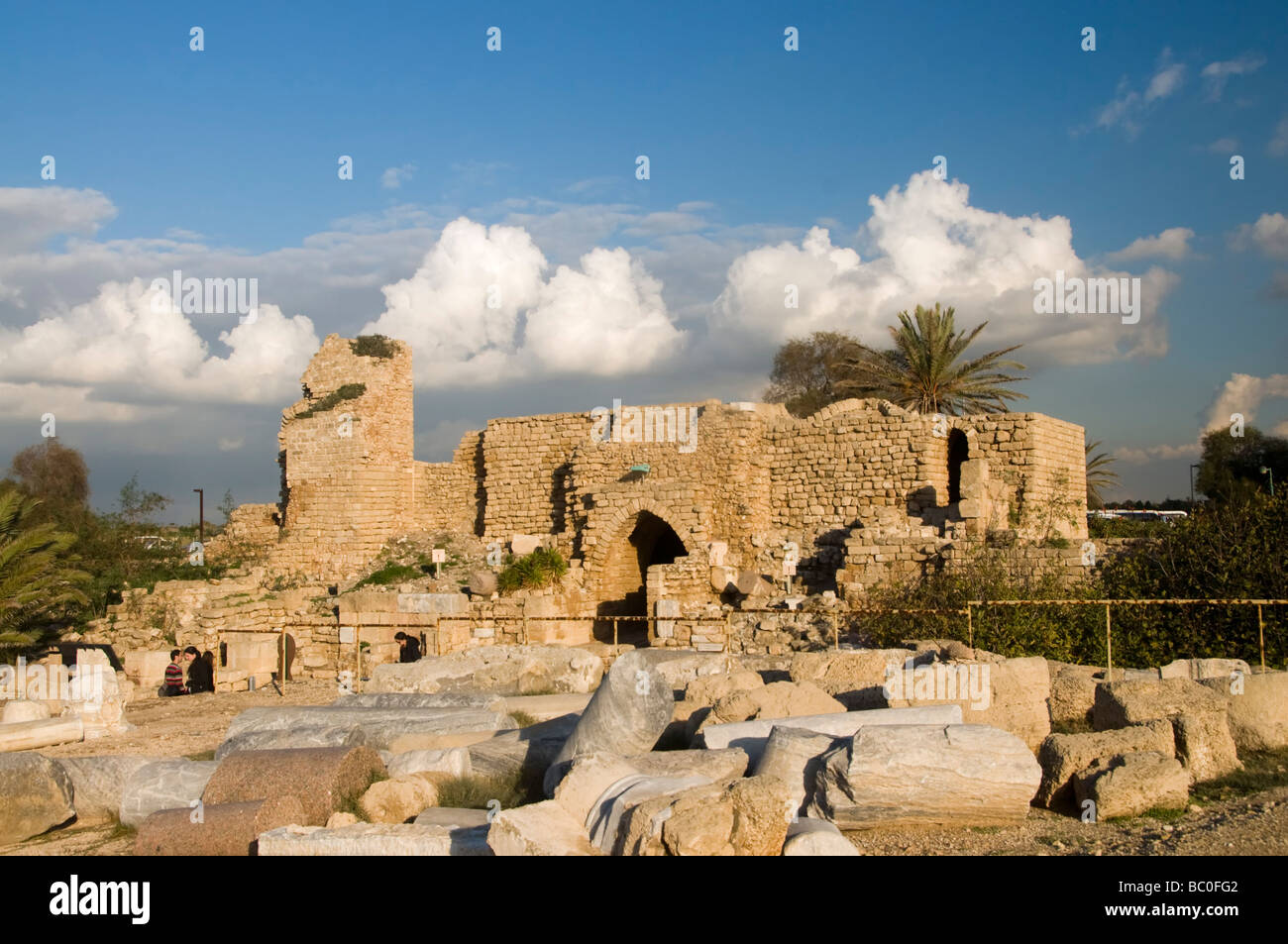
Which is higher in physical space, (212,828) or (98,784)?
(212,828)

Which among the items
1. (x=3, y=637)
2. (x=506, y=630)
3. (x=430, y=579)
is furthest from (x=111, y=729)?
(x=430, y=579)

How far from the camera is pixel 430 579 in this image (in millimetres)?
20719

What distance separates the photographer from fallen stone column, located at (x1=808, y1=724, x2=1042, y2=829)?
579 centimetres

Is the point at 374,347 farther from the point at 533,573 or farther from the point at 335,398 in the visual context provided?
the point at 533,573

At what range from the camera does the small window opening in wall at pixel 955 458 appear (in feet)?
59.6

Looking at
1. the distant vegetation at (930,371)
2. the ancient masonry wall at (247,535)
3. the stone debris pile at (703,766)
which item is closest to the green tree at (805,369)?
the distant vegetation at (930,371)

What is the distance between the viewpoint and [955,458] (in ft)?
59.9

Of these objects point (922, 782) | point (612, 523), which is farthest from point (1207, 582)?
point (612, 523)

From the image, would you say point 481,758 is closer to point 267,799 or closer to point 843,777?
point 267,799

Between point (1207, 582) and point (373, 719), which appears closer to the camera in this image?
point (373, 719)

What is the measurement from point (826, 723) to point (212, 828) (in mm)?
4106

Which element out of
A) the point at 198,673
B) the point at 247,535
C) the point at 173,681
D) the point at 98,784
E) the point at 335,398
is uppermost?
the point at 335,398

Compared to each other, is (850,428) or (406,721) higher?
(850,428)
